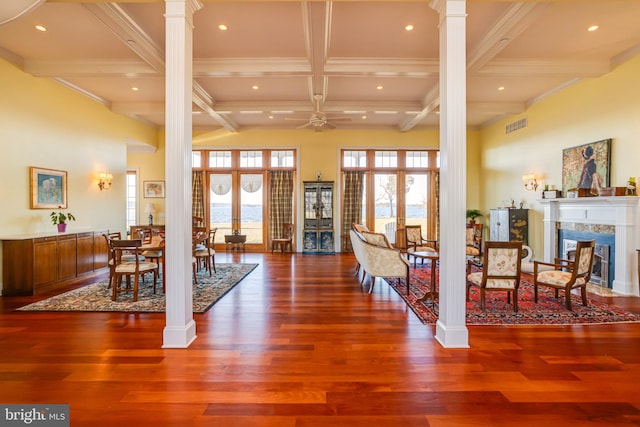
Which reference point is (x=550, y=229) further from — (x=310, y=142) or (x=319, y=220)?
(x=310, y=142)

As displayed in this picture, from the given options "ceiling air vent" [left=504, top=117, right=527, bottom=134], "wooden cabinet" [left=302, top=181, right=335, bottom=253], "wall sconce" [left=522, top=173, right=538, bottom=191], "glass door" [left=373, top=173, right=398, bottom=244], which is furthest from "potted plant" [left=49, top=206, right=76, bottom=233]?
"ceiling air vent" [left=504, top=117, right=527, bottom=134]

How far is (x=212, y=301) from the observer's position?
4.39 m

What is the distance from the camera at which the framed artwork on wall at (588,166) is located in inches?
208

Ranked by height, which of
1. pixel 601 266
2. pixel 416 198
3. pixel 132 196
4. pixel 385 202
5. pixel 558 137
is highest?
pixel 558 137

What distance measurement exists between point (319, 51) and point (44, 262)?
5.49 metres

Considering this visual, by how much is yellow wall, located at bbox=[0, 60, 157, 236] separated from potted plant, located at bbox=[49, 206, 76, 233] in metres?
0.13

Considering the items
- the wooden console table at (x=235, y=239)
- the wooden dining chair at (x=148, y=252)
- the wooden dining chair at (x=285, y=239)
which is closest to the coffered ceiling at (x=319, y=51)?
the wooden dining chair at (x=148, y=252)

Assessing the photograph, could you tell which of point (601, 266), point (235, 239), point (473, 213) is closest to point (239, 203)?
point (235, 239)

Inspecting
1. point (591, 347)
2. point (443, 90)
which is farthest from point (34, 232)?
point (591, 347)

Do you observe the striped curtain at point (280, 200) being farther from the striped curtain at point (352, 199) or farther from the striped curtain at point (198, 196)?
the striped curtain at point (198, 196)

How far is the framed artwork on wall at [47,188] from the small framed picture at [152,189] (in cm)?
358

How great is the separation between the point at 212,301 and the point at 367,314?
7.20 ft

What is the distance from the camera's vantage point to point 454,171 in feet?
9.63

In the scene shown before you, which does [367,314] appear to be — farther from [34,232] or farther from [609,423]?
[34,232]
